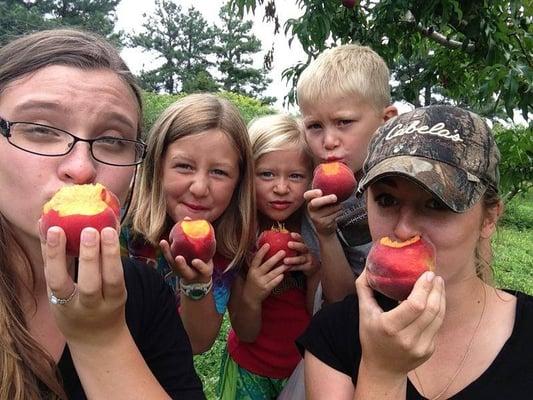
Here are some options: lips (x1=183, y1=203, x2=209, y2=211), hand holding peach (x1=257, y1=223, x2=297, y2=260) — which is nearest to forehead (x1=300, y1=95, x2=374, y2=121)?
hand holding peach (x1=257, y1=223, x2=297, y2=260)

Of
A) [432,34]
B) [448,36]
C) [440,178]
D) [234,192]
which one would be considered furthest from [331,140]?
[448,36]

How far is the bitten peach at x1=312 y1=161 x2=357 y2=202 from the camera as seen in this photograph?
1880 millimetres

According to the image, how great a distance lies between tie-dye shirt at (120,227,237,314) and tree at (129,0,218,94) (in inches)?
1429

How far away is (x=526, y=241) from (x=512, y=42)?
10.4 m

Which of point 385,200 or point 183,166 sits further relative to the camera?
point 183,166

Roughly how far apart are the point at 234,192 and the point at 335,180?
0.43 metres

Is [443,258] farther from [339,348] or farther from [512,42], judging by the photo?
[512,42]

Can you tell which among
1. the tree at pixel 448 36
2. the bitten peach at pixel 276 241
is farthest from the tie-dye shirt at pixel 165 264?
the tree at pixel 448 36

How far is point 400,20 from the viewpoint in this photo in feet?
12.1

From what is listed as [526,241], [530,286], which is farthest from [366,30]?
[526,241]

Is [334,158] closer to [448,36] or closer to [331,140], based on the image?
[331,140]

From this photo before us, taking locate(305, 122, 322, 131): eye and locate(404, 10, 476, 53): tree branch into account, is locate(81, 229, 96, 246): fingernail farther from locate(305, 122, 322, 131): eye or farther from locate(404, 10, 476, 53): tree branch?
locate(404, 10, 476, 53): tree branch

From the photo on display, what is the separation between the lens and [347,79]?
2.17 m

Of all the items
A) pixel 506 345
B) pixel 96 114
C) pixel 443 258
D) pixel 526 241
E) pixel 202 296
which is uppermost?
pixel 96 114
